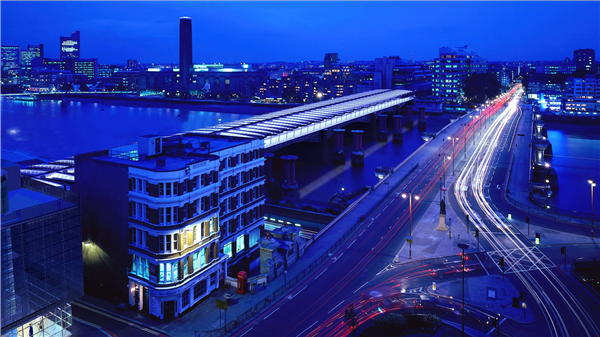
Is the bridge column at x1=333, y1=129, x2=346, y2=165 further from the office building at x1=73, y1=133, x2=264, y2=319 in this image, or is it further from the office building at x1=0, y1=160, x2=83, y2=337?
the office building at x1=0, y1=160, x2=83, y2=337

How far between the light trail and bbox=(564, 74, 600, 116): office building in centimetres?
11345

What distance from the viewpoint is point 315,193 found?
248ft

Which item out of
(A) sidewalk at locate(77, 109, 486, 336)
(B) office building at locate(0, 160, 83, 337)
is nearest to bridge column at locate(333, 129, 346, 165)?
(A) sidewalk at locate(77, 109, 486, 336)

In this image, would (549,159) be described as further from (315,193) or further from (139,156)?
(139,156)

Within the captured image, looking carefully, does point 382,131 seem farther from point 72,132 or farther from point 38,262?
point 38,262

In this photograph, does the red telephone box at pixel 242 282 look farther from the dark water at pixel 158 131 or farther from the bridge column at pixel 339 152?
A: the bridge column at pixel 339 152

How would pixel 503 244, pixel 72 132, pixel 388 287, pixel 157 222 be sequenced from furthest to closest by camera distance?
pixel 72 132, pixel 503 244, pixel 388 287, pixel 157 222

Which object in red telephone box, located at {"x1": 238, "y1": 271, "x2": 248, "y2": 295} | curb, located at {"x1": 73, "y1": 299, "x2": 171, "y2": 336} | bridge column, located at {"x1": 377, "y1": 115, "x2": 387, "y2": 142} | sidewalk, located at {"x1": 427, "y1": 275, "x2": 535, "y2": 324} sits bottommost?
curb, located at {"x1": 73, "y1": 299, "x2": 171, "y2": 336}

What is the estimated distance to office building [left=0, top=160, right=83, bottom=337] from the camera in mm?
26594

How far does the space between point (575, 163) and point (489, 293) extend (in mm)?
90542

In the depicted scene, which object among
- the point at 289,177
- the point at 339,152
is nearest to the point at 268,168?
the point at 289,177

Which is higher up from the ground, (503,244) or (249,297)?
(503,244)

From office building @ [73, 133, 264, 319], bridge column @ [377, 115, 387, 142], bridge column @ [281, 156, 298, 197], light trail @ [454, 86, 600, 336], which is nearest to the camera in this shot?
light trail @ [454, 86, 600, 336]

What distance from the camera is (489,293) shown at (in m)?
34.4
